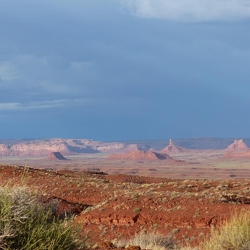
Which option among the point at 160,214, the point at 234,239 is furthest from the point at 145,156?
the point at 234,239

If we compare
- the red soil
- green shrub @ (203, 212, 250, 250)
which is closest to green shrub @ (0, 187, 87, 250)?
green shrub @ (203, 212, 250, 250)

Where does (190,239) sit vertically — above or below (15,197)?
below

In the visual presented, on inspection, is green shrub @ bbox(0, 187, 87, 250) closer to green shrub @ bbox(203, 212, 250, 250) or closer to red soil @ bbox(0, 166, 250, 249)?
green shrub @ bbox(203, 212, 250, 250)

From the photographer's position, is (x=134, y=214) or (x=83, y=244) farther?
(x=134, y=214)

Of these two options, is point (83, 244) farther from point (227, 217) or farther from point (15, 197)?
point (227, 217)

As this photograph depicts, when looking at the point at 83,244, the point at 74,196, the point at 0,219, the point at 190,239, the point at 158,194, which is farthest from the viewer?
the point at 74,196

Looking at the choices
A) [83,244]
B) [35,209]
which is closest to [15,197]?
[35,209]

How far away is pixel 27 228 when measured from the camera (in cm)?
979

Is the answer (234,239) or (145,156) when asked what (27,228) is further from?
(145,156)

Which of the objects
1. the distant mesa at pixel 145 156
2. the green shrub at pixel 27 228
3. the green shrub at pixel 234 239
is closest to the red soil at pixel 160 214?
the green shrub at pixel 234 239

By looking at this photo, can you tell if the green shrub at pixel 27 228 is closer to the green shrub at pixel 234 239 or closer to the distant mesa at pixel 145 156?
the green shrub at pixel 234 239

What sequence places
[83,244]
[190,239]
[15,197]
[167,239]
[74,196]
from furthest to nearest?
[74,196]
[190,239]
[167,239]
[83,244]
[15,197]

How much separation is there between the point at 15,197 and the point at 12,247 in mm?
891

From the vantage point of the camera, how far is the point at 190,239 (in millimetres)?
20766
